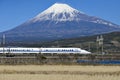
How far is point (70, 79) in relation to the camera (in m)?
30.7

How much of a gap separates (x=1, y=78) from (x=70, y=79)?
5099 millimetres

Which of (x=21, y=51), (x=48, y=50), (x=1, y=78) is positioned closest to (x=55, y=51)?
(x=48, y=50)

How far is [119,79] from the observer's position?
30.5 meters

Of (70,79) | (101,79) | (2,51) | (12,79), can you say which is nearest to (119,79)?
Result: (101,79)

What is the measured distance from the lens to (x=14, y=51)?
130250 millimetres

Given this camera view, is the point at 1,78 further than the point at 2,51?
No

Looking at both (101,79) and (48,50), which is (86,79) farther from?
(48,50)

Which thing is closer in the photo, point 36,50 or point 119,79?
point 119,79

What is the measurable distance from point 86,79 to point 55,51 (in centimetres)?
10251

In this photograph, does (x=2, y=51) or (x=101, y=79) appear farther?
(x=2, y=51)

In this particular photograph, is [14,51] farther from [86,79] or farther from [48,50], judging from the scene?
[86,79]

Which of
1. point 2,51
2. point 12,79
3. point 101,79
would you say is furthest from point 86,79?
point 2,51

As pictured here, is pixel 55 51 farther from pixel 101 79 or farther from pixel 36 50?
pixel 101 79

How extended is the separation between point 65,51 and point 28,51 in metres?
11.4
